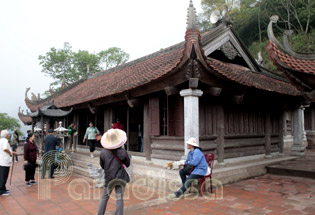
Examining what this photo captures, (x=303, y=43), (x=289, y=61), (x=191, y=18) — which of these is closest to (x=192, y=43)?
(x=191, y=18)

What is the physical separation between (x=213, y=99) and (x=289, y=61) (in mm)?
3038

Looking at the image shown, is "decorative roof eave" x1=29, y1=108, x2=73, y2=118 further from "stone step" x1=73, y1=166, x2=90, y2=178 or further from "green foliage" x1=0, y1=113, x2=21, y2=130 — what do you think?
"green foliage" x1=0, y1=113, x2=21, y2=130

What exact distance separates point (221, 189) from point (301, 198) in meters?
1.71

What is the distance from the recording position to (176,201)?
5133 millimetres

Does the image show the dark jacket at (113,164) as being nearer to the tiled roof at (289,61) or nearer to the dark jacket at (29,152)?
the tiled roof at (289,61)

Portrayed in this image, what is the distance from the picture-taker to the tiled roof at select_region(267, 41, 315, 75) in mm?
4238

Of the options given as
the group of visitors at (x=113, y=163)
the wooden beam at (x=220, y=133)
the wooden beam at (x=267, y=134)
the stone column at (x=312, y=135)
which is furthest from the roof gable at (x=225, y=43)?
the stone column at (x=312, y=135)

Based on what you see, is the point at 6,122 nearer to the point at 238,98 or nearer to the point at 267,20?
the point at 267,20

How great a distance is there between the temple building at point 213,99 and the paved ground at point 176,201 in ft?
4.85

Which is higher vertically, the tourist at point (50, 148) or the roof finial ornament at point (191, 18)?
the roof finial ornament at point (191, 18)

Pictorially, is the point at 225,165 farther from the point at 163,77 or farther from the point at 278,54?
the point at 278,54

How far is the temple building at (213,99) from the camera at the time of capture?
18.2 ft

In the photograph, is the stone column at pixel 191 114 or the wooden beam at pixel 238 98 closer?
the stone column at pixel 191 114

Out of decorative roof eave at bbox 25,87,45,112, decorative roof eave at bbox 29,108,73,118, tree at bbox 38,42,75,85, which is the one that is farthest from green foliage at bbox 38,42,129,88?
decorative roof eave at bbox 29,108,73,118
